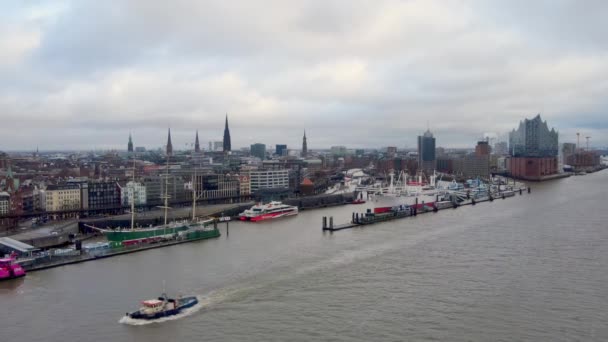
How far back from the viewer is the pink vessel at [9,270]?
10.7 m

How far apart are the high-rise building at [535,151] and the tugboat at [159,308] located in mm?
43359

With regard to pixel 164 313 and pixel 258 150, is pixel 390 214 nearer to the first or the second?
pixel 164 313

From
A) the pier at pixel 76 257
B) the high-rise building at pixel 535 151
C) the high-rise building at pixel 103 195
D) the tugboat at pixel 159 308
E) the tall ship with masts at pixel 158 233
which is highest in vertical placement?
the high-rise building at pixel 535 151

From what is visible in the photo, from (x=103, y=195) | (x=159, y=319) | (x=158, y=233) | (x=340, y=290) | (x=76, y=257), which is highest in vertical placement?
(x=103, y=195)

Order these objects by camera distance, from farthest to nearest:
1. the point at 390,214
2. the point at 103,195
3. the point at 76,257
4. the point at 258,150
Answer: the point at 258,150, the point at 103,195, the point at 390,214, the point at 76,257

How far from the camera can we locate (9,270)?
10828 mm

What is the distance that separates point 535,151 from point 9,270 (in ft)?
168

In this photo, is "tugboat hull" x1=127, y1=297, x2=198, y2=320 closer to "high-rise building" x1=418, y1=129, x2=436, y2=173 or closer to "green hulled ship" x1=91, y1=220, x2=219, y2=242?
"green hulled ship" x1=91, y1=220, x2=219, y2=242

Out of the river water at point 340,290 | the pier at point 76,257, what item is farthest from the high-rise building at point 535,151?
the pier at point 76,257

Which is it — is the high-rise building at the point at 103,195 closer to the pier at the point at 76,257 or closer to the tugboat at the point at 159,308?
the pier at the point at 76,257

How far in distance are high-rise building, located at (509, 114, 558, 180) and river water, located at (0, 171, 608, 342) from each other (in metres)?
34.5

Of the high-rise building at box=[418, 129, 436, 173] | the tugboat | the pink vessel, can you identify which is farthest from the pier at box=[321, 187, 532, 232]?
the high-rise building at box=[418, 129, 436, 173]

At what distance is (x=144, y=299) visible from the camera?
9.37 metres

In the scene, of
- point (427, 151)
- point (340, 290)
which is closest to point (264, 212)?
point (340, 290)
